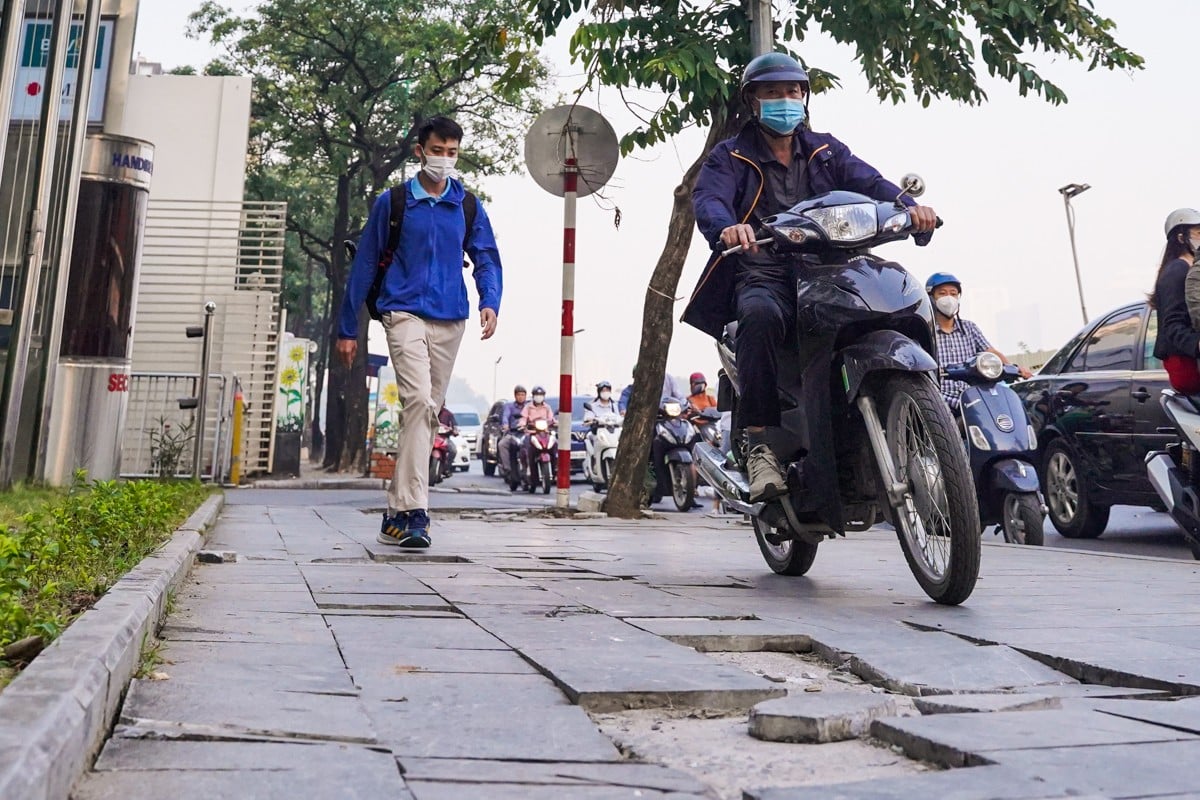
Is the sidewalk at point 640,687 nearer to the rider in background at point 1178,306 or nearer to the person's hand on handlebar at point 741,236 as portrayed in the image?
the person's hand on handlebar at point 741,236

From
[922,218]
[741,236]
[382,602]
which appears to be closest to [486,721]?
[382,602]

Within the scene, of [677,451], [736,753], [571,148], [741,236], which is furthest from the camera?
[677,451]

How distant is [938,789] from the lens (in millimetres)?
2162

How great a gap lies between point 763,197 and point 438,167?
86.0 inches

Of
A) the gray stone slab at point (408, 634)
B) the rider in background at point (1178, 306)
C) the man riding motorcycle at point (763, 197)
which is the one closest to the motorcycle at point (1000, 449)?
the rider in background at point (1178, 306)

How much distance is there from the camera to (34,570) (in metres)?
3.88

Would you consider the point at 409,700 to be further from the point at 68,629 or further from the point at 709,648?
the point at 709,648

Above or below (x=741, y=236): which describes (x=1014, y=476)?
below

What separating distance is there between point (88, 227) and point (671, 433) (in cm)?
680

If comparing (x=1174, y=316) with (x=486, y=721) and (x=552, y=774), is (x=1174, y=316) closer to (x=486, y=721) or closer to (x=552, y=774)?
(x=486, y=721)

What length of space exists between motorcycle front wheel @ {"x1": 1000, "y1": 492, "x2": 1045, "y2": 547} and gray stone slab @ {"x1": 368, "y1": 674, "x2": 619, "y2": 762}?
20.5 ft

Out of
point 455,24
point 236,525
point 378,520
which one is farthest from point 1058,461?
point 455,24

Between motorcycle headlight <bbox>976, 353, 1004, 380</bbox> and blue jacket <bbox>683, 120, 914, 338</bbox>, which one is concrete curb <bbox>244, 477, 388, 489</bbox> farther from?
blue jacket <bbox>683, 120, 914, 338</bbox>

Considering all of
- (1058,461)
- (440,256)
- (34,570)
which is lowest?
(34,570)
